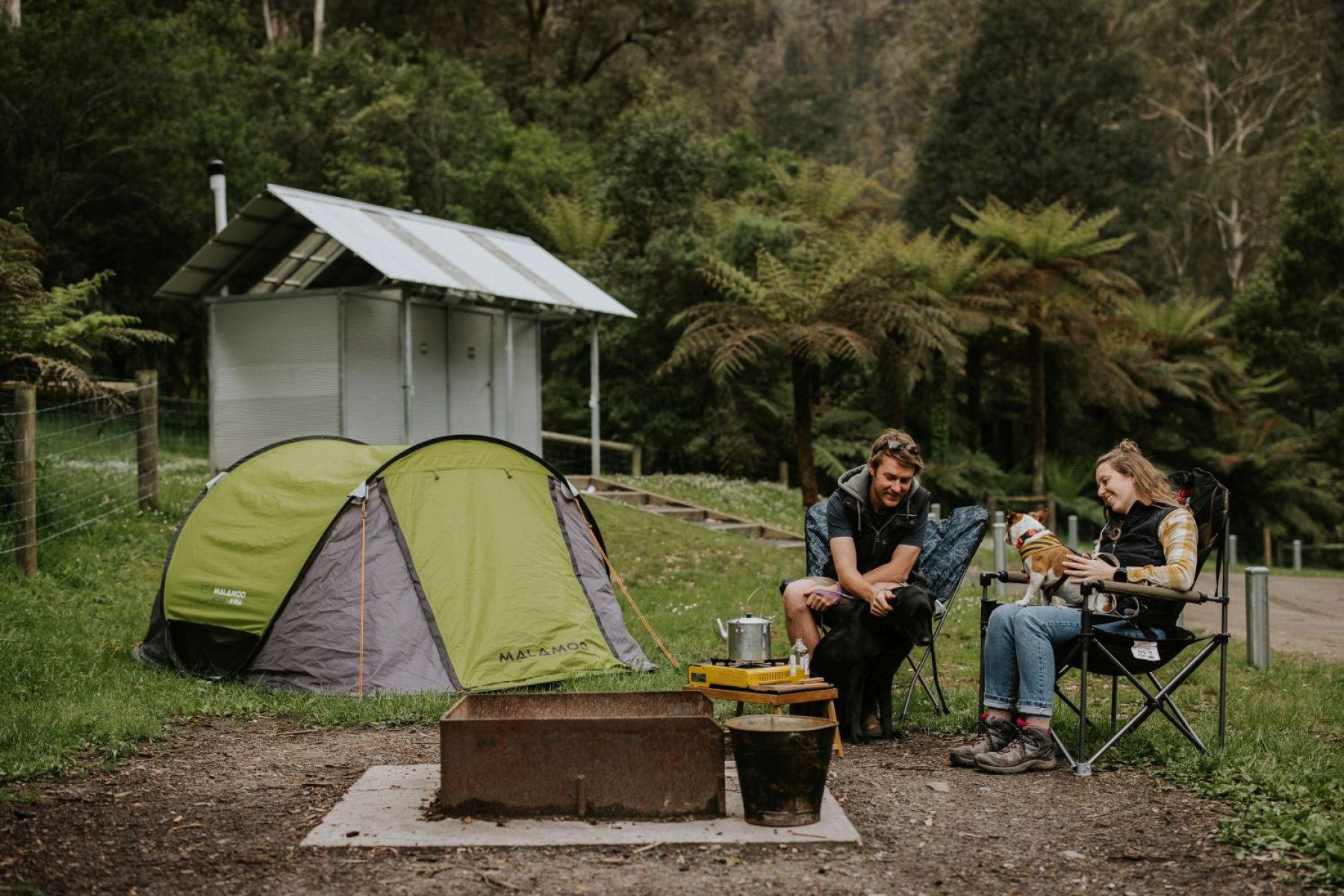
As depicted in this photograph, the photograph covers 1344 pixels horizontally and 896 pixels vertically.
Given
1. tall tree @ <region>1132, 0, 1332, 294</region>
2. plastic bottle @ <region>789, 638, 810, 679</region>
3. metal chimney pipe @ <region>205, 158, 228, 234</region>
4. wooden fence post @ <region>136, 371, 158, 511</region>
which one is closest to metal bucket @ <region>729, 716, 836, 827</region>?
plastic bottle @ <region>789, 638, 810, 679</region>

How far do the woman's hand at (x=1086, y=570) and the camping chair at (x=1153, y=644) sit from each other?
0.07 metres

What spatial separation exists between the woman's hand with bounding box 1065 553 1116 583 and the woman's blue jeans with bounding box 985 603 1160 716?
7.4 inches

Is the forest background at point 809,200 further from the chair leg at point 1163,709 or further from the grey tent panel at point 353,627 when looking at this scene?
the chair leg at point 1163,709

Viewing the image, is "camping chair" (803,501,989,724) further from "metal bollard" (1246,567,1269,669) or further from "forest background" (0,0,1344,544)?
"forest background" (0,0,1344,544)

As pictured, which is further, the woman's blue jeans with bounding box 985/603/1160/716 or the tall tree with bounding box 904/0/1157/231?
the tall tree with bounding box 904/0/1157/231

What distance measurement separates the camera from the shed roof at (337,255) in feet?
46.3

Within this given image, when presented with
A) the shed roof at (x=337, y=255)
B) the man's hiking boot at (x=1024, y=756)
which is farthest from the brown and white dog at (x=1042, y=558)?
the shed roof at (x=337, y=255)

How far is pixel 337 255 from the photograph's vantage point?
1509 centimetres

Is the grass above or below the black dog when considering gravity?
below

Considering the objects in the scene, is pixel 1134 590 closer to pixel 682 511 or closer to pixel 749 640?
pixel 749 640

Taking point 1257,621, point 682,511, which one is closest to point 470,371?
point 682,511

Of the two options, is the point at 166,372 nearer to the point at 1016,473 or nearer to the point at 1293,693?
the point at 1016,473

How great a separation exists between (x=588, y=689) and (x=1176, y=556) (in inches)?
117

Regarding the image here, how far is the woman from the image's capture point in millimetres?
5000
